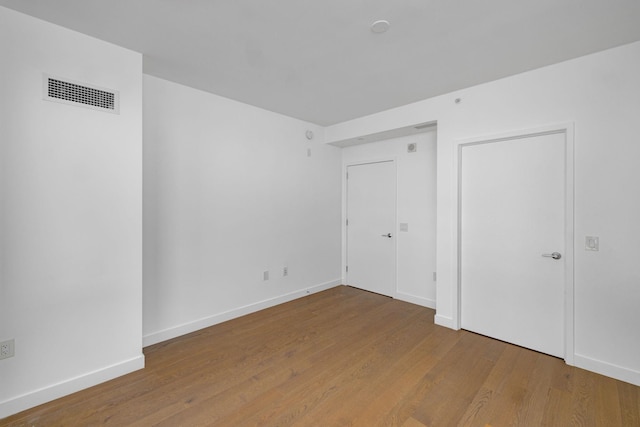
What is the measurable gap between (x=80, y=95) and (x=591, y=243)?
439cm

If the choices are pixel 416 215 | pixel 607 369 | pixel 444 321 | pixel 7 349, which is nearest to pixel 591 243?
pixel 607 369

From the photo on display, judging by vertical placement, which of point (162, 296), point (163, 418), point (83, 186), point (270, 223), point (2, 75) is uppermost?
point (2, 75)

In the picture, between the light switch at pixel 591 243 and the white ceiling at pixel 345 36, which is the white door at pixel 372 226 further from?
the light switch at pixel 591 243

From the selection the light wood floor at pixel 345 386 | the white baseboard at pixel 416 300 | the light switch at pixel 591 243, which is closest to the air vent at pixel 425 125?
the light switch at pixel 591 243

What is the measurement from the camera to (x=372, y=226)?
4.59 m

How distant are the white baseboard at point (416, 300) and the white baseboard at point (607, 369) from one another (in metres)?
1.56

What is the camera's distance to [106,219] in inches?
88.9

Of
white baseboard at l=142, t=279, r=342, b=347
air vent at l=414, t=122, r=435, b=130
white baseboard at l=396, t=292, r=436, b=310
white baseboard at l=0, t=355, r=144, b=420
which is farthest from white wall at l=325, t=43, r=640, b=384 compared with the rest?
white baseboard at l=0, t=355, r=144, b=420

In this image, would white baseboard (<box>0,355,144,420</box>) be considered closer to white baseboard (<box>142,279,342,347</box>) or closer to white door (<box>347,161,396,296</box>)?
white baseboard (<box>142,279,342,347</box>)

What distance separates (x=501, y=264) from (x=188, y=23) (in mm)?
3639

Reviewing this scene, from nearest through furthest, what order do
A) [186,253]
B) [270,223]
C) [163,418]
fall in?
[163,418] → [186,253] → [270,223]

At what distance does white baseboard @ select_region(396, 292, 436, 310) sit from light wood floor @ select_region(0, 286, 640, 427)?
2.38ft

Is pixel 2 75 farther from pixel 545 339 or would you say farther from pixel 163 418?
pixel 545 339

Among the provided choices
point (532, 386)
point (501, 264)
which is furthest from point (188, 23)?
point (532, 386)
